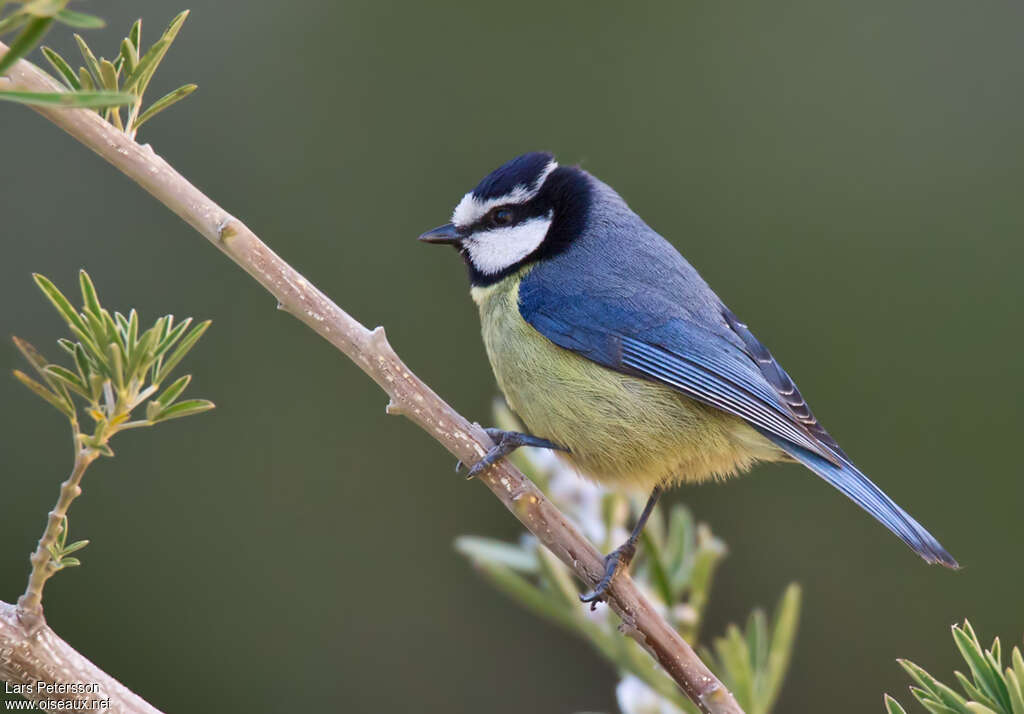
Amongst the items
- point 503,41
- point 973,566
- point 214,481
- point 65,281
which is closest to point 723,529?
point 973,566

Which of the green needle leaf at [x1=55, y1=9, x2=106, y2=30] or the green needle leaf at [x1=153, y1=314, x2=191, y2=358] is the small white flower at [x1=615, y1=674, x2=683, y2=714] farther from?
the green needle leaf at [x1=55, y1=9, x2=106, y2=30]

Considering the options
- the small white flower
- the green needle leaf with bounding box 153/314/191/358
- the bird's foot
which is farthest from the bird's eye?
the green needle leaf with bounding box 153/314/191/358

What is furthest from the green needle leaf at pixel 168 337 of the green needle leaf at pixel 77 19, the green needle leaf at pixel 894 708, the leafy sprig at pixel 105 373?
the green needle leaf at pixel 894 708

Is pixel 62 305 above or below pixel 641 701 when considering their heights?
above

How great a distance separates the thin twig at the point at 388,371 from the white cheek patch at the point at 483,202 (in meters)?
0.96

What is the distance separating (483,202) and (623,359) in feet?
1.69

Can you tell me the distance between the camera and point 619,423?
79.8 inches

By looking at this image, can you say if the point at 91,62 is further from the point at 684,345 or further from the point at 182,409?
the point at 684,345

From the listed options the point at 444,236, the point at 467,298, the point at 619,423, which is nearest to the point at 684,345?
the point at 619,423

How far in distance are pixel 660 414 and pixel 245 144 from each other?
8.50 feet

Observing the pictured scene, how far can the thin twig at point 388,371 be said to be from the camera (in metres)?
1.16

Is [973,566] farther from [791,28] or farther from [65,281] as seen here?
[65,281]

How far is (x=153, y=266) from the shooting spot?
4012mm

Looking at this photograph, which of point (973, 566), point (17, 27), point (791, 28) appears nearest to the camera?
point (17, 27)
